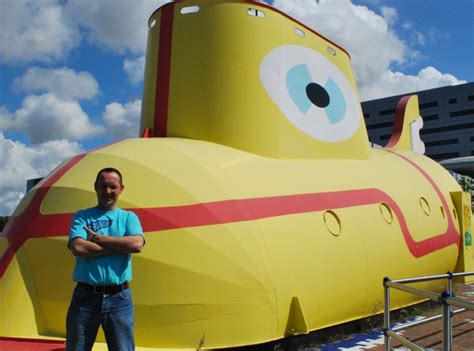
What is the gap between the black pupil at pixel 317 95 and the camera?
7145mm

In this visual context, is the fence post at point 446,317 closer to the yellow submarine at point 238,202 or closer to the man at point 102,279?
the yellow submarine at point 238,202

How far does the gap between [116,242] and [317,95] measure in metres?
4.86

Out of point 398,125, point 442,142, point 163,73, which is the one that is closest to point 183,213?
point 163,73

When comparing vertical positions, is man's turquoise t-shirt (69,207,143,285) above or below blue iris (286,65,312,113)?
below

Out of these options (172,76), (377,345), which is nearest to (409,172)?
(377,345)

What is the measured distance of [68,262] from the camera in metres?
5.04

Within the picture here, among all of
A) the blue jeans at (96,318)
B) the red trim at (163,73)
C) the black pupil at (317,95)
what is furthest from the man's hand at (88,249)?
the black pupil at (317,95)

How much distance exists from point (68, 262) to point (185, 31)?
3.55 metres

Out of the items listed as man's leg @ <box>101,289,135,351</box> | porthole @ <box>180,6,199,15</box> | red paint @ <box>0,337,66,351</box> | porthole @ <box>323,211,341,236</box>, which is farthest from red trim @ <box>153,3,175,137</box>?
man's leg @ <box>101,289,135,351</box>

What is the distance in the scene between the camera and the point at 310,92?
7.16 metres

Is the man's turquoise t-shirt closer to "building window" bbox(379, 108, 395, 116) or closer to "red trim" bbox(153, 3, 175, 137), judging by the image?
"red trim" bbox(153, 3, 175, 137)

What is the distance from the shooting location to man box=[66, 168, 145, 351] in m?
3.13

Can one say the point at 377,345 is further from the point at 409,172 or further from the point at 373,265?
the point at 409,172

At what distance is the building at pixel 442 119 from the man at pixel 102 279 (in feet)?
259
